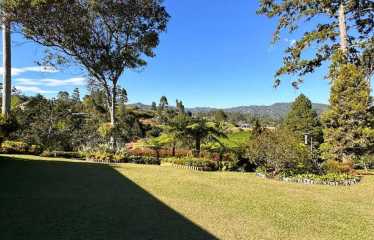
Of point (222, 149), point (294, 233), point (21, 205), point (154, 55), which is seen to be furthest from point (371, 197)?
point (154, 55)

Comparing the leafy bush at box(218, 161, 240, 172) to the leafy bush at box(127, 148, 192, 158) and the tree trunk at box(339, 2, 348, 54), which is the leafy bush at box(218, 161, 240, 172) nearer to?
the leafy bush at box(127, 148, 192, 158)

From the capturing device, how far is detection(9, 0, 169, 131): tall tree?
717 inches

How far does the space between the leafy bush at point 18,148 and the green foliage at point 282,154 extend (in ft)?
33.8

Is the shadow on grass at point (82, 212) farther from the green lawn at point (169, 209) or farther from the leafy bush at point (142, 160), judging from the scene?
the leafy bush at point (142, 160)

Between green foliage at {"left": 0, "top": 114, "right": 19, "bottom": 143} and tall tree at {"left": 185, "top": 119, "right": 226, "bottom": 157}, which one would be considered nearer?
green foliage at {"left": 0, "top": 114, "right": 19, "bottom": 143}

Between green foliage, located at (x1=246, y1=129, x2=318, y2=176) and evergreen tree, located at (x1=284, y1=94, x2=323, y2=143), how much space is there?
1634cm

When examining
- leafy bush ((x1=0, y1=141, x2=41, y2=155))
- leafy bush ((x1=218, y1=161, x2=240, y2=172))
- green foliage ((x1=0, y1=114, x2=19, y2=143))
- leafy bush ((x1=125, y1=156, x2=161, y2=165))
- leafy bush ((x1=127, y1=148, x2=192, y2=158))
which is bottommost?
leafy bush ((x1=218, y1=161, x2=240, y2=172))

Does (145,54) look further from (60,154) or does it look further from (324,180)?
(324,180)

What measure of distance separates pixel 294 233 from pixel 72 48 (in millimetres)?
17412

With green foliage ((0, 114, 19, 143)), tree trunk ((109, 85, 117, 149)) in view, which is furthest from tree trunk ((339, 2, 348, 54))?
green foliage ((0, 114, 19, 143))

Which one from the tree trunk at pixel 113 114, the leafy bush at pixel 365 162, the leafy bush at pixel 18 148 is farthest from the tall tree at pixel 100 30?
the leafy bush at pixel 365 162

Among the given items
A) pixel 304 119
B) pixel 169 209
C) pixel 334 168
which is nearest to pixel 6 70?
pixel 169 209

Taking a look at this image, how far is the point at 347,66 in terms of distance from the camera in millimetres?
16438

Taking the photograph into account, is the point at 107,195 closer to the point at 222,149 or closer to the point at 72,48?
the point at 222,149
